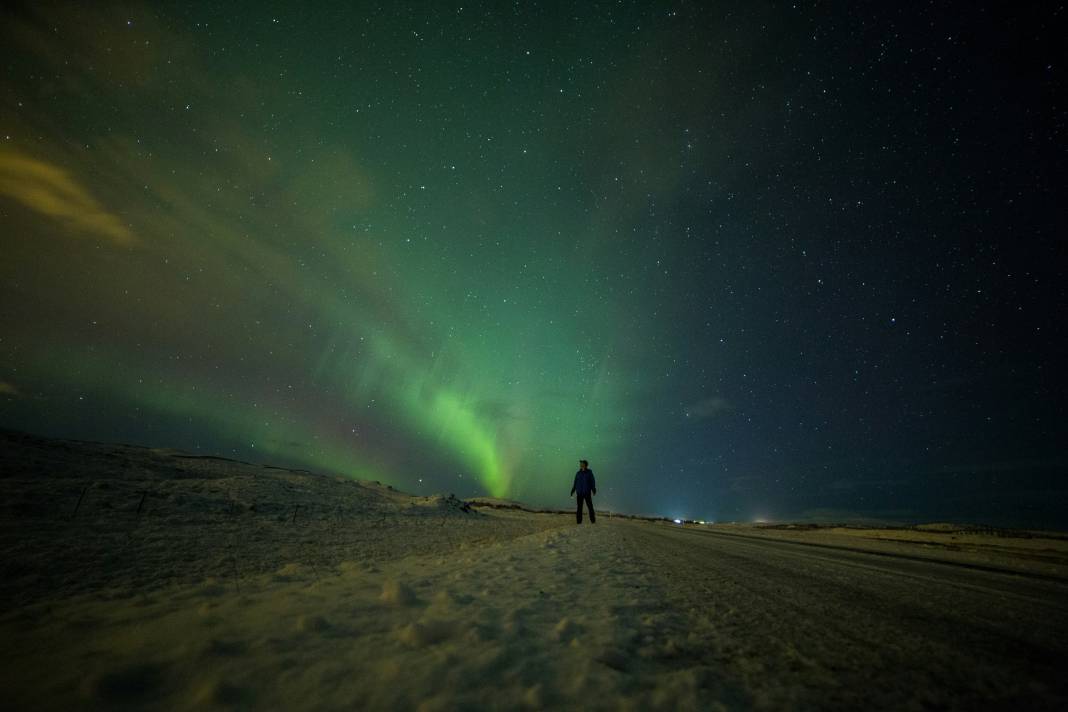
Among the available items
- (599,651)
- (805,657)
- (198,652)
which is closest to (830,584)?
(805,657)

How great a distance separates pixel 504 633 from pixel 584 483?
42.2 feet

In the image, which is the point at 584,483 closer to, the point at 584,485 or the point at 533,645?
the point at 584,485

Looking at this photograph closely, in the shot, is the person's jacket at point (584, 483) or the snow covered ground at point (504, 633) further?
the person's jacket at point (584, 483)

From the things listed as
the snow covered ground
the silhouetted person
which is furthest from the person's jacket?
the snow covered ground

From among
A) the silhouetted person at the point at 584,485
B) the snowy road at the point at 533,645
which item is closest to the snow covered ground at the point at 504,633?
the snowy road at the point at 533,645

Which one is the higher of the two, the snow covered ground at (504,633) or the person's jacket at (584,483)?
the person's jacket at (584,483)

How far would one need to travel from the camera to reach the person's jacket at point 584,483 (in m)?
14.5

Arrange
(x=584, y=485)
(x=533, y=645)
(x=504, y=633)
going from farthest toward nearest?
(x=584, y=485) → (x=504, y=633) → (x=533, y=645)

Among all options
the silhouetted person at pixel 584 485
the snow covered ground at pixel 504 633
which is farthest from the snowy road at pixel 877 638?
the silhouetted person at pixel 584 485

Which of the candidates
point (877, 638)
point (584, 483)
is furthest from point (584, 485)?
point (877, 638)

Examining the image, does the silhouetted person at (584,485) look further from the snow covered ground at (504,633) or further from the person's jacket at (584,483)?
the snow covered ground at (504,633)

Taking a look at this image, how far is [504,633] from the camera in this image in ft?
7.55

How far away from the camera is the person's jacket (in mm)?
14477

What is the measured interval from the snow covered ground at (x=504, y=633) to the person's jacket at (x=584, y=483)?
940 cm
